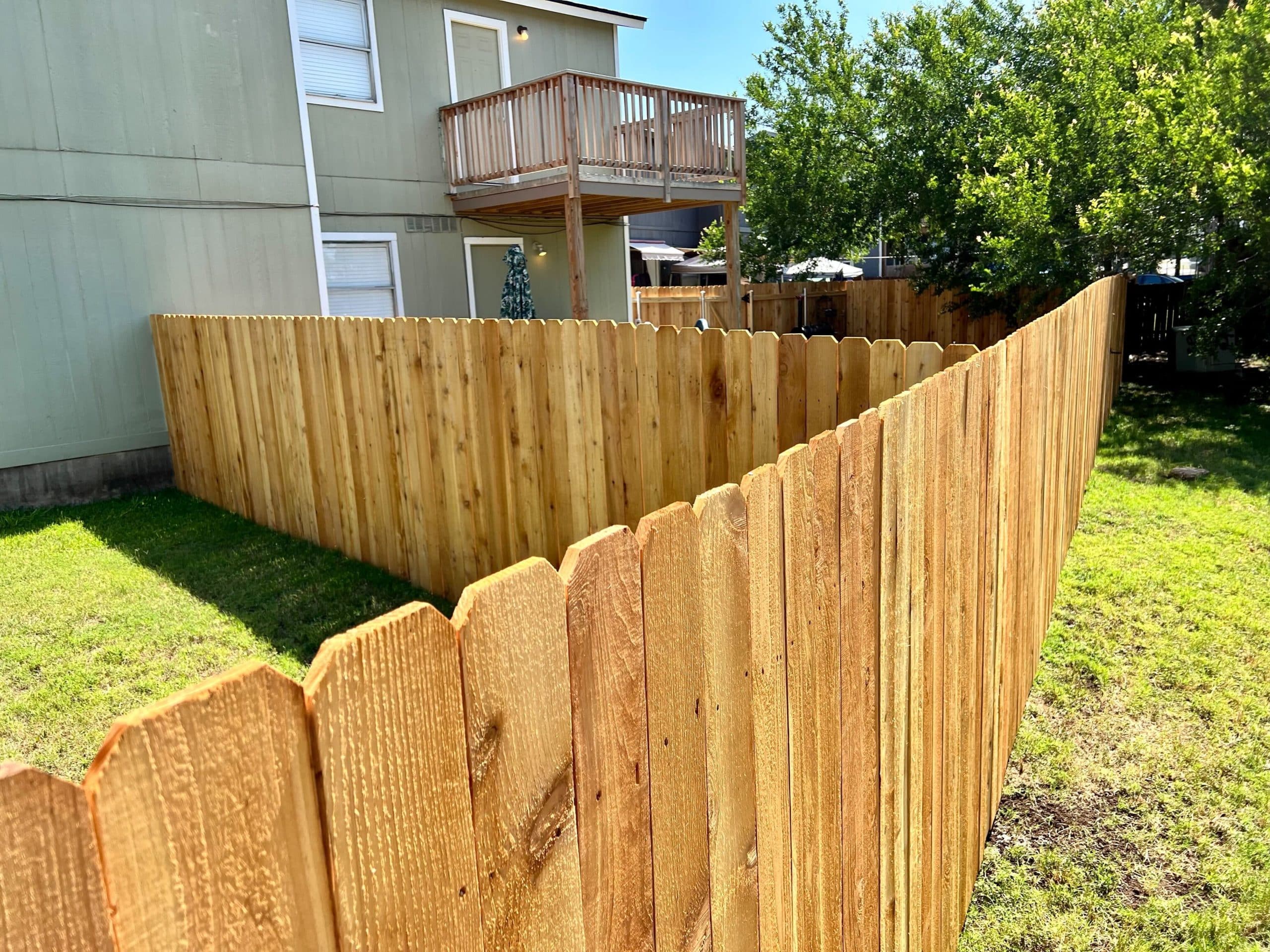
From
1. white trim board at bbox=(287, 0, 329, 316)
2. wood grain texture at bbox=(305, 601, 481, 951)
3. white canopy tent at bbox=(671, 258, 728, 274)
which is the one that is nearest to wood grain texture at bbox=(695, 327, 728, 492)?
wood grain texture at bbox=(305, 601, 481, 951)

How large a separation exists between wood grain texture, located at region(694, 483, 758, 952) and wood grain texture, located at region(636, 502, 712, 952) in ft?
0.08

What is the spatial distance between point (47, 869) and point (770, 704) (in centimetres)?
113

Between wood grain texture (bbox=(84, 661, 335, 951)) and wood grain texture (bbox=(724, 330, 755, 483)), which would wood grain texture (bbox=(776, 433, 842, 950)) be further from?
wood grain texture (bbox=(724, 330, 755, 483))

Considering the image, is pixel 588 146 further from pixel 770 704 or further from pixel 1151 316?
pixel 770 704

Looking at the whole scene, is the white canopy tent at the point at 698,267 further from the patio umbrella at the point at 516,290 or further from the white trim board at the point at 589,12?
the patio umbrella at the point at 516,290

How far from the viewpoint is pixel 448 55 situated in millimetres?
12867

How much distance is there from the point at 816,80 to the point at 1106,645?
1859 cm

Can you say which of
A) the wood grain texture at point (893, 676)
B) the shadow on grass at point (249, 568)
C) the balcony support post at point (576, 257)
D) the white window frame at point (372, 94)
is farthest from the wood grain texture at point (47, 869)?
the white window frame at point (372, 94)

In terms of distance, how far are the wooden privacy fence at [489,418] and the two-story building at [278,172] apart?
1.66 metres

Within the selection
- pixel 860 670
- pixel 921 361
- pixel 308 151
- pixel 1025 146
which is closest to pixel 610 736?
pixel 860 670

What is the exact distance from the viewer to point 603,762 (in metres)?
1.18

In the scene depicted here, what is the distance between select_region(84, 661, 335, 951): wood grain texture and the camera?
2.34 feet

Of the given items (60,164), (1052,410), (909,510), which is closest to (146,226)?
(60,164)

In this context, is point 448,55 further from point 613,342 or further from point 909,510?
point 909,510
